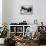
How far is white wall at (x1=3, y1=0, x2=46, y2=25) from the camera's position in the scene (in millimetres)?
5961

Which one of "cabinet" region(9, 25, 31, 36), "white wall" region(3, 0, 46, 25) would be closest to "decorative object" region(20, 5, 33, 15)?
"white wall" region(3, 0, 46, 25)

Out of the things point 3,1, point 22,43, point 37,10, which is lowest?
point 22,43

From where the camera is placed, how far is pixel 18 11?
5996 mm

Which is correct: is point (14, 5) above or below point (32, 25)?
above

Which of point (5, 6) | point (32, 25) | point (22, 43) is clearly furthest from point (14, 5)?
point (22, 43)

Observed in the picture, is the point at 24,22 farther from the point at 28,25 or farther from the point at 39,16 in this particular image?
the point at 39,16

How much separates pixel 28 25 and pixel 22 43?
2361 millimetres

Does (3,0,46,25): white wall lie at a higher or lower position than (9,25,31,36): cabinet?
higher

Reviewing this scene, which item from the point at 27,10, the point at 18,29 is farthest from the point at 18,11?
the point at 18,29

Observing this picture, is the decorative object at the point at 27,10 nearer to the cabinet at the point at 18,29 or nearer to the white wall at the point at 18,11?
the white wall at the point at 18,11

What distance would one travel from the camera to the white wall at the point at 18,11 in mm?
5961

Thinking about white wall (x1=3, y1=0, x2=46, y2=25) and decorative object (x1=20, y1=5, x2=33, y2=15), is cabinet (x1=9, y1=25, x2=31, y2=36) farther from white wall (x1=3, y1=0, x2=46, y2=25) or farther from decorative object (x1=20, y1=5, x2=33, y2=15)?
decorative object (x1=20, y1=5, x2=33, y2=15)

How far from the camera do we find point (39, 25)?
5.91 meters

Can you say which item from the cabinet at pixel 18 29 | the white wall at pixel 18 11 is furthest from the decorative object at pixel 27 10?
the cabinet at pixel 18 29
